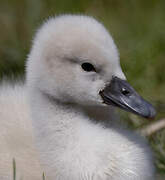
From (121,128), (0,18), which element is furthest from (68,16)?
(0,18)

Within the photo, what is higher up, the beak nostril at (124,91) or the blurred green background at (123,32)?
the beak nostril at (124,91)

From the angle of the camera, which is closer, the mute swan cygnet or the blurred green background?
the mute swan cygnet

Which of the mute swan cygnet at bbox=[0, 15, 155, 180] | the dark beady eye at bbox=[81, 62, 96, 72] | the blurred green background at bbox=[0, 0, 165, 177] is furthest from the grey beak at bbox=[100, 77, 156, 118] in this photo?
the blurred green background at bbox=[0, 0, 165, 177]

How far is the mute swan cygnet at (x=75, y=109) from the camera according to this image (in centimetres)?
302

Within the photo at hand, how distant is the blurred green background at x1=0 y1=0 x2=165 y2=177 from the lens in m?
4.67

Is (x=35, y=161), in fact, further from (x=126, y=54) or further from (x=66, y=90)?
(x=126, y=54)

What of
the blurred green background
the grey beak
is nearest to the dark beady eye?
the grey beak

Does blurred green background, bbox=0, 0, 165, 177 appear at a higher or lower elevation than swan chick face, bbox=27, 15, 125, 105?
lower

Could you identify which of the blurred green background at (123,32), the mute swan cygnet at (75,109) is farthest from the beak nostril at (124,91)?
the blurred green background at (123,32)

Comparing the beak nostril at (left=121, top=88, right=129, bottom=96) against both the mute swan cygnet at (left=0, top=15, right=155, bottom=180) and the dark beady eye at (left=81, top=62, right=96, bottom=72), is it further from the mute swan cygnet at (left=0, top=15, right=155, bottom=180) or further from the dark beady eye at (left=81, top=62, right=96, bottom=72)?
the dark beady eye at (left=81, top=62, right=96, bottom=72)

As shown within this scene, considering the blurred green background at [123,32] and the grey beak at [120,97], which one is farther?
the blurred green background at [123,32]

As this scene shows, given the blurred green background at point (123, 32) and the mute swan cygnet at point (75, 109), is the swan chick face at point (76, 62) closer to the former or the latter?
the mute swan cygnet at point (75, 109)

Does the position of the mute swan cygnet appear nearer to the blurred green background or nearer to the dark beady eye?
the dark beady eye

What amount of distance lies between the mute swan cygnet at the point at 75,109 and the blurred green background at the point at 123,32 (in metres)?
1.03
